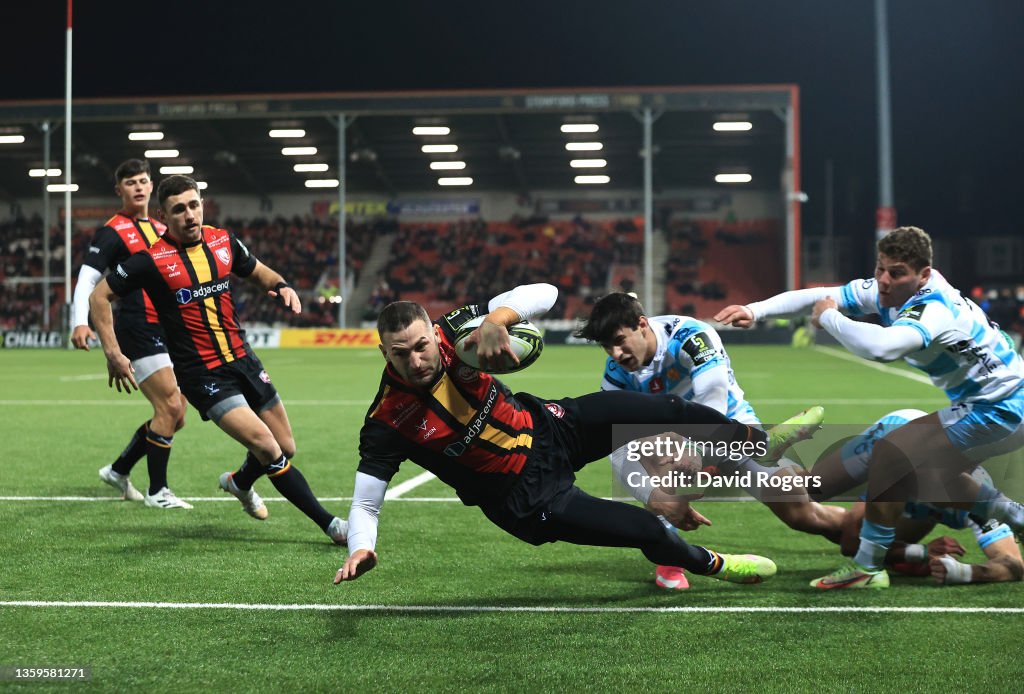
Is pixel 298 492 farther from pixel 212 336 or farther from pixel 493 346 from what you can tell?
pixel 493 346

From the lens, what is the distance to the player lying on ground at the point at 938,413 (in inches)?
181

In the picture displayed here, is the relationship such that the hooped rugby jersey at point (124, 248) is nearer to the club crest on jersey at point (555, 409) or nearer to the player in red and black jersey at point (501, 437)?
the player in red and black jersey at point (501, 437)

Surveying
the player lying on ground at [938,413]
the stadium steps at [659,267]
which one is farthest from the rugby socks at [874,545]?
the stadium steps at [659,267]

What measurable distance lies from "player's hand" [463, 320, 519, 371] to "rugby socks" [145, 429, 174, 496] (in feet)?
13.5

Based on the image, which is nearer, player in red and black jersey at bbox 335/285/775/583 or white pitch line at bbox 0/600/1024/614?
player in red and black jersey at bbox 335/285/775/583

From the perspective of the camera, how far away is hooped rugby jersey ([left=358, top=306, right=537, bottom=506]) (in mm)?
4078

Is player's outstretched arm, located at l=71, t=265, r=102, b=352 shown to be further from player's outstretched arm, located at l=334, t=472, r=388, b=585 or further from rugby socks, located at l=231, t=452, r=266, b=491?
player's outstretched arm, located at l=334, t=472, r=388, b=585

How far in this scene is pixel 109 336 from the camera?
21.5 ft

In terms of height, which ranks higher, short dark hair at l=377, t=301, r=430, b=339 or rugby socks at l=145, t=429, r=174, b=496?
short dark hair at l=377, t=301, r=430, b=339

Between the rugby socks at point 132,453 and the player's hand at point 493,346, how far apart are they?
4.31m

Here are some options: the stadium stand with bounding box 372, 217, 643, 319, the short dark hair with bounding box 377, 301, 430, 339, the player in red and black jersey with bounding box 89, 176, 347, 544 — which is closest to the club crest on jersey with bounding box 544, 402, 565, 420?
the short dark hair with bounding box 377, 301, 430, 339

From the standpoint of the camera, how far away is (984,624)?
423 centimetres

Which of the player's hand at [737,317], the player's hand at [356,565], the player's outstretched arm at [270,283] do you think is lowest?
the player's hand at [356,565]

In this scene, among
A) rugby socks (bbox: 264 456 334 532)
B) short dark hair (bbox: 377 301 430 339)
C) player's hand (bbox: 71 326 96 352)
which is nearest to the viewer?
short dark hair (bbox: 377 301 430 339)
